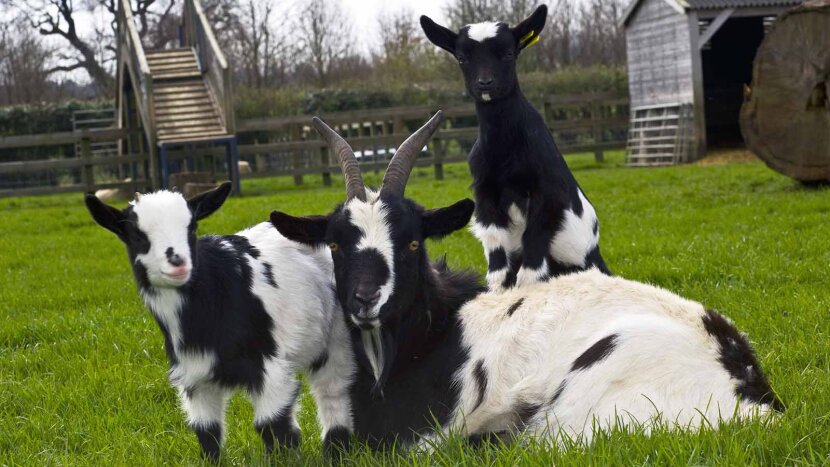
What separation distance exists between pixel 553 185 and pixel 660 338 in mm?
1561

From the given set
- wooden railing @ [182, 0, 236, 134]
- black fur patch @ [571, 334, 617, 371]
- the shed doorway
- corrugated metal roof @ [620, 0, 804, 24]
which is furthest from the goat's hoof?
the shed doorway

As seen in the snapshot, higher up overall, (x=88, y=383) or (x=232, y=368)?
(x=232, y=368)

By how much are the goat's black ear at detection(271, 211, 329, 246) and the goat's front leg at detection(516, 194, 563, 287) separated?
1.21 metres

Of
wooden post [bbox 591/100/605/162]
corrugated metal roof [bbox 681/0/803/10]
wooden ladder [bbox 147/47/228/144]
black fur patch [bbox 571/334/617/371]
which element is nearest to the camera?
black fur patch [bbox 571/334/617/371]

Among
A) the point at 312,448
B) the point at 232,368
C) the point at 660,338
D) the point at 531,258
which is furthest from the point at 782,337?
the point at 232,368

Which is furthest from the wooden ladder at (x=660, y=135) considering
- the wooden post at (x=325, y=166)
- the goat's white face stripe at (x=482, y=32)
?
the goat's white face stripe at (x=482, y=32)

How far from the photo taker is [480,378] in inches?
155

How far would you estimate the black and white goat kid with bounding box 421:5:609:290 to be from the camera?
4.98m

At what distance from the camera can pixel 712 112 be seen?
83.5 feet

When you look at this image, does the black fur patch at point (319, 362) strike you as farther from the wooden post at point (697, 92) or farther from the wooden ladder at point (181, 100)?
the wooden post at point (697, 92)

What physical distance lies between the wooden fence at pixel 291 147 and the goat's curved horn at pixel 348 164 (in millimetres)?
11860

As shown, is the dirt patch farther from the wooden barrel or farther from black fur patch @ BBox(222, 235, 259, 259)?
black fur patch @ BBox(222, 235, 259, 259)

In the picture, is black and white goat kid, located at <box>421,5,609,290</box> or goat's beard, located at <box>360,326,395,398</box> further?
black and white goat kid, located at <box>421,5,609,290</box>

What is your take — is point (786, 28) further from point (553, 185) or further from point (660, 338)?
point (660, 338)
